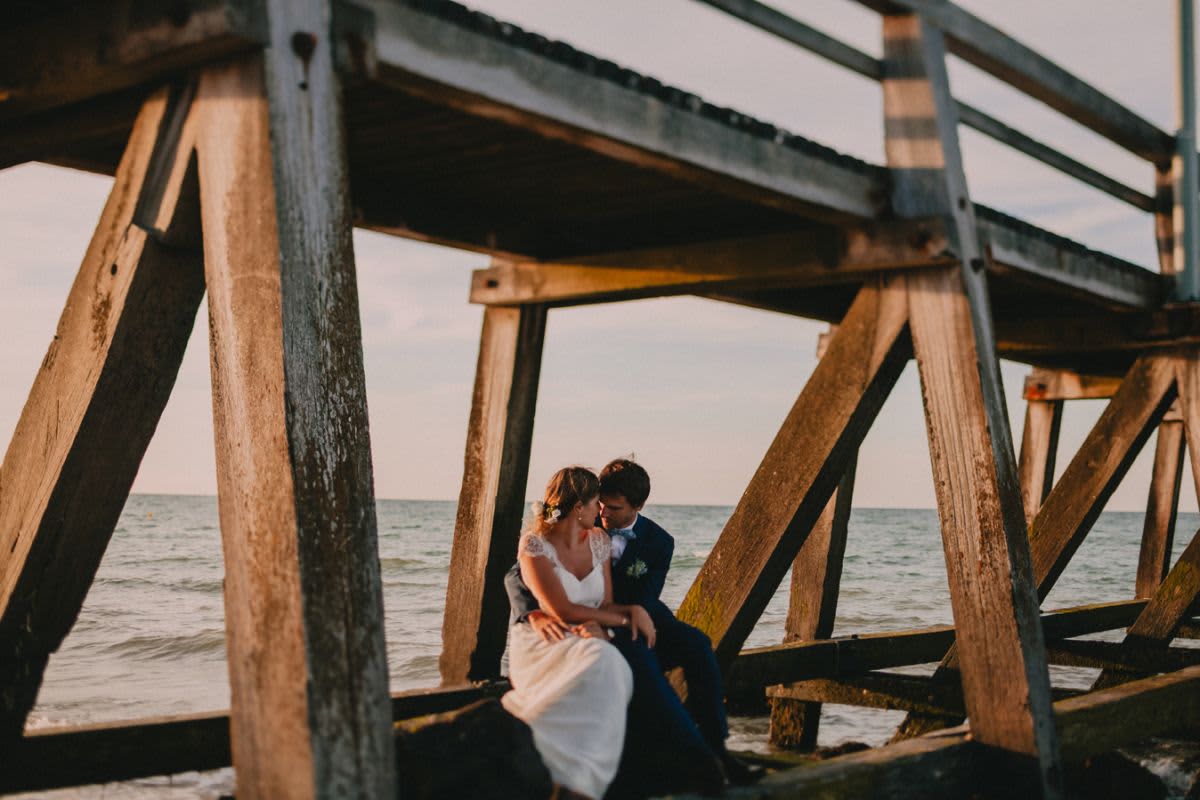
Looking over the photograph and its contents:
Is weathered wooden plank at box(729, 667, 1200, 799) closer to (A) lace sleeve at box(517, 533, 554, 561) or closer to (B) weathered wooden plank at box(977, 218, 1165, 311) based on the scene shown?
(A) lace sleeve at box(517, 533, 554, 561)

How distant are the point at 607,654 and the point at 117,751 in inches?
68.1

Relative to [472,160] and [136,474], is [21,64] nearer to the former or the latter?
[136,474]

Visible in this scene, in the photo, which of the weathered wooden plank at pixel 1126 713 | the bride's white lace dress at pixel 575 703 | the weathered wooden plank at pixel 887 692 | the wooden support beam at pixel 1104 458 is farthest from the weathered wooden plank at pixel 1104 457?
the bride's white lace dress at pixel 575 703

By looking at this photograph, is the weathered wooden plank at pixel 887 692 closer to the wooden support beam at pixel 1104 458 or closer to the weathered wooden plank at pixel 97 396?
the wooden support beam at pixel 1104 458

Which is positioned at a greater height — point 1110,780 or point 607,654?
point 607,654

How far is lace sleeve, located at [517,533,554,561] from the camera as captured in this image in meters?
4.39

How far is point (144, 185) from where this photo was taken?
3.27 metres

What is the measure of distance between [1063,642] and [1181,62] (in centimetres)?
370

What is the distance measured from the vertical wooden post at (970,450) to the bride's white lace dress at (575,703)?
151cm

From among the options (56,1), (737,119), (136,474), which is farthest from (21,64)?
(737,119)

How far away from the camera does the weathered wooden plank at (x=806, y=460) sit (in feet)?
16.9

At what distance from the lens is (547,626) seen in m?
4.30

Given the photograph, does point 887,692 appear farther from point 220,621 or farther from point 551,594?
point 220,621

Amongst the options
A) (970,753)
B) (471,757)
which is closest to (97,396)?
(471,757)
